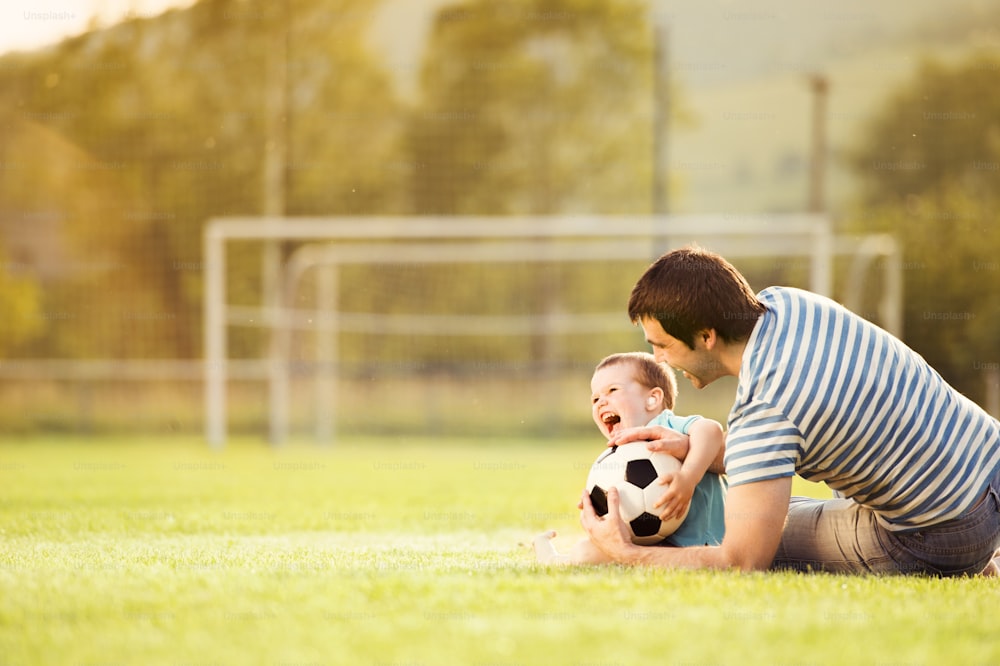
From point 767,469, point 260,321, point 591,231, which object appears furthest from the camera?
point 260,321

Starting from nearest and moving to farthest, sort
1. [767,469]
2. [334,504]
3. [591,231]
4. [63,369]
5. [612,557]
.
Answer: [767,469] < [612,557] < [334,504] < [591,231] < [63,369]

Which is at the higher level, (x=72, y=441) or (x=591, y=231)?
(x=591, y=231)

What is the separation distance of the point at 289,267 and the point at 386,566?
12.7 meters

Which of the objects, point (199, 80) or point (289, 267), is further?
point (199, 80)

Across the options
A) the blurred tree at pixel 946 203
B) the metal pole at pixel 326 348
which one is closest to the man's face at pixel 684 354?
the metal pole at pixel 326 348

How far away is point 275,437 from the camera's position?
44.1 ft

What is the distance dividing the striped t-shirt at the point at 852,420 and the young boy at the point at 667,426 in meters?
0.32

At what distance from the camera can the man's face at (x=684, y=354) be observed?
3441 mm

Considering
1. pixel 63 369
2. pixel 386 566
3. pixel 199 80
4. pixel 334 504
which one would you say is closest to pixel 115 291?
pixel 63 369

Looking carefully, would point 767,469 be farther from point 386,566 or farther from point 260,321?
point 260,321

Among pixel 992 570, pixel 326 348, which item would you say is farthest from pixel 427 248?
pixel 992 570

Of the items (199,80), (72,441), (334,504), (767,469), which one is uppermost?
(199,80)

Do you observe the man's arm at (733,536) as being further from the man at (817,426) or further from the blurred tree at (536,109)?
the blurred tree at (536,109)

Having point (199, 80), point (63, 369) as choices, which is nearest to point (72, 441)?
point (63, 369)
